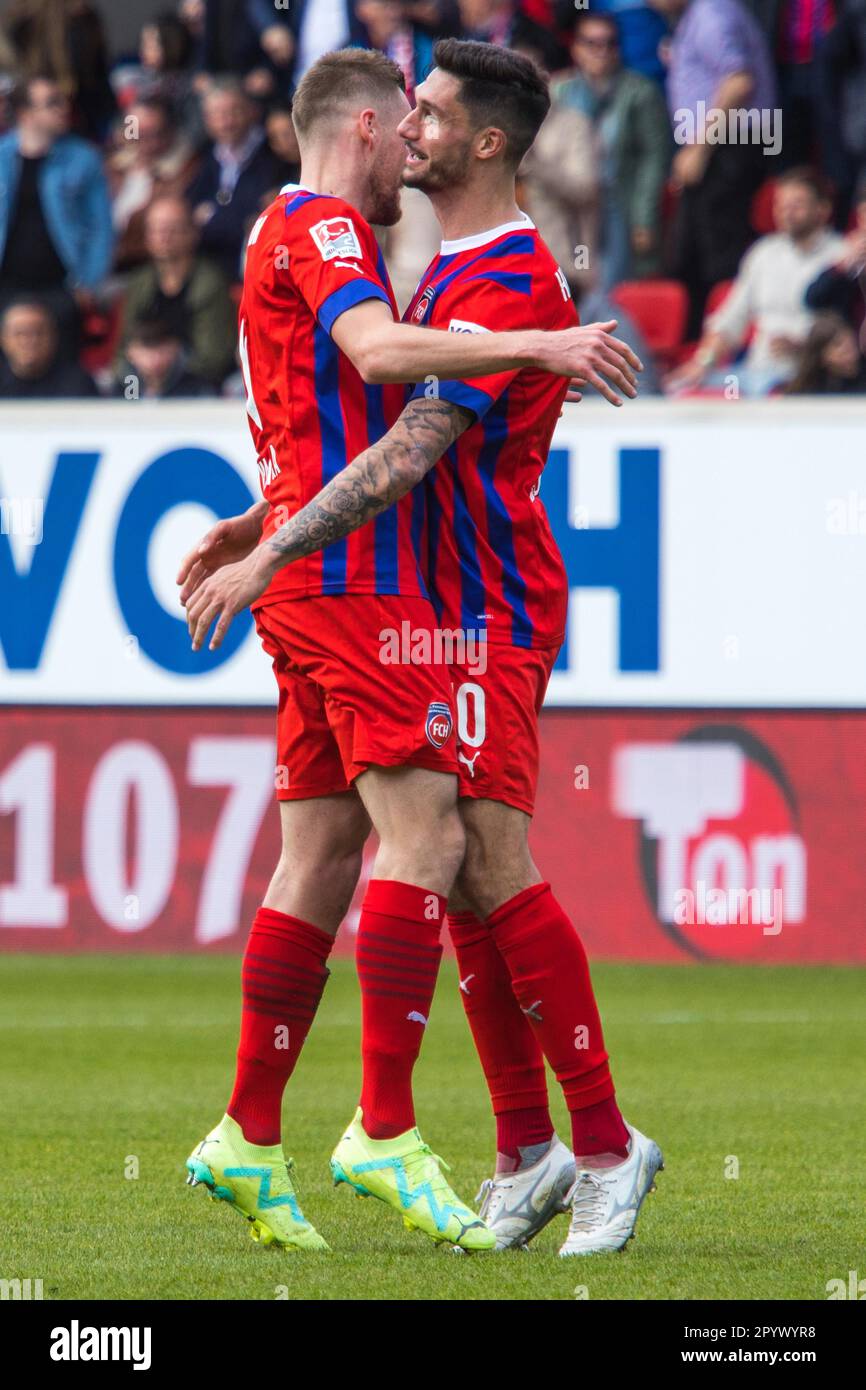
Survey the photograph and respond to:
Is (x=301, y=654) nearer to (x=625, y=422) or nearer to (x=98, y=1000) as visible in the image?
(x=98, y=1000)

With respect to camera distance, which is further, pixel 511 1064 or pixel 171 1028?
pixel 171 1028

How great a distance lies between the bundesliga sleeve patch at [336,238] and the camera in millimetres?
3811

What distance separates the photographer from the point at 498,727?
12.9 ft

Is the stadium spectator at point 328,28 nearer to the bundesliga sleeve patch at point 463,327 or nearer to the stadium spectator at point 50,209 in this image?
the stadium spectator at point 50,209

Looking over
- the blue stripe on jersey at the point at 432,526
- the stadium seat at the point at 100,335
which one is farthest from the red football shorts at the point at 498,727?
the stadium seat at the point at 100,335

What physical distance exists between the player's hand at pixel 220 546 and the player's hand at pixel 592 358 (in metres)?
0.83

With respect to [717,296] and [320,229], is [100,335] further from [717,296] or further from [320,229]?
[320,229]

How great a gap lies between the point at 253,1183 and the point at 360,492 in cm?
126

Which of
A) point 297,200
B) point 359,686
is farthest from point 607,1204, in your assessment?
point 297,200

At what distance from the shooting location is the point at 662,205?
11086mm
